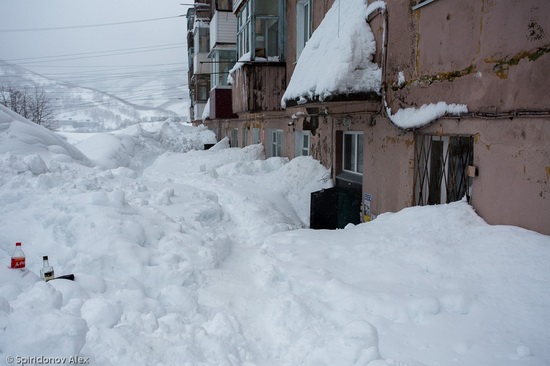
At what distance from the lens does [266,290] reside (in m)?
4.48

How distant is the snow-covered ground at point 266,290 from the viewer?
2906 mm

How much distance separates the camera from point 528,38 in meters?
3.75

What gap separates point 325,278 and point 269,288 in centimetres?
69

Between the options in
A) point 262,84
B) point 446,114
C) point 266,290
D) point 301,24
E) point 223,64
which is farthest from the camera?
point 223,64

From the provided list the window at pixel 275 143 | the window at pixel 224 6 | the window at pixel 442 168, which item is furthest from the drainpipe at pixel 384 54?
the window at pixel 224 6

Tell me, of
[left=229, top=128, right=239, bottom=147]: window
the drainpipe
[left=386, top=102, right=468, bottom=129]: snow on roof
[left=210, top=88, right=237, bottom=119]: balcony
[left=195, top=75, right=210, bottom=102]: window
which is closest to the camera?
[left=386, top=102, right=468, bottom=129]: snow on roof

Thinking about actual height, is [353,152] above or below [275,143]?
above

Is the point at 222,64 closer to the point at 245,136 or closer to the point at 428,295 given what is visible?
the point at 245,136

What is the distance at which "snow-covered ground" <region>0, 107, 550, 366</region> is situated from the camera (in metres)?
2.91

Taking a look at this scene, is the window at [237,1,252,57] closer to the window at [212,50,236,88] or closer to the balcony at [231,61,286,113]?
the balcony at [231,61,286,113]

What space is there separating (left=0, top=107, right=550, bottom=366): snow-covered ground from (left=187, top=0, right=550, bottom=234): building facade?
1.69 ft

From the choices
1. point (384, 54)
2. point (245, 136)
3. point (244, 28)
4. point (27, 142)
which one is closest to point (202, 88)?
point (245, 136)

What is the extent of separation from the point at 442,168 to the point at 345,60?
224cm

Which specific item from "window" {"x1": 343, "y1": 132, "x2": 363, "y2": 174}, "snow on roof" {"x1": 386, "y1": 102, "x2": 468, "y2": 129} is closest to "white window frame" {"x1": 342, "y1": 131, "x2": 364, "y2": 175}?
"window" {"x1": 343, "y1": 132, "x2": 363, "y2": 174}
